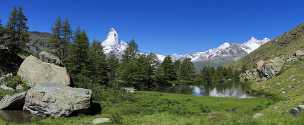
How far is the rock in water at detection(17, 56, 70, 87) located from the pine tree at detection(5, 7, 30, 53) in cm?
2932

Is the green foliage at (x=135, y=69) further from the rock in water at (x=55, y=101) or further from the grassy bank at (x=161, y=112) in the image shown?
the rock in water at (x=55, y=101)

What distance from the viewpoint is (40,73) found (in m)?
53.7

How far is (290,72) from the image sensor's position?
8006cm

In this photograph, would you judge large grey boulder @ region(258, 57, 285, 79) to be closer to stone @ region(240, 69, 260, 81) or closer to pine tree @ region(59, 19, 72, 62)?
stone @ region(240, 69, 260, 81)

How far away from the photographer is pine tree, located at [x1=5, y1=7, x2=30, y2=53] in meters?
82.3

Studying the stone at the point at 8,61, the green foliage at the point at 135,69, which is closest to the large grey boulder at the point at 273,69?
the green foliage at the point at 135,69

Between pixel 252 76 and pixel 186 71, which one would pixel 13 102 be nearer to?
pixel 252 76

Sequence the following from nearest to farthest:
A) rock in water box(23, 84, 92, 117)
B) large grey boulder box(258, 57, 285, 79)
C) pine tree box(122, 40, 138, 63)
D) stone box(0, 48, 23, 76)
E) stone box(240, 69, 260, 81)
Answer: rock in water box(23, 84, 92, 117)
stone box(0, 48, 23, 76)
large grey boulder box(258, 57, 285, 79)
pine tree box(122, 40, 138, 63)
stone box(240, 69, 260, 81)

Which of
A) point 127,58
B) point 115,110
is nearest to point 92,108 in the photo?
point 115,110

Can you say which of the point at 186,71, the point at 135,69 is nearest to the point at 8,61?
the point at 135,69

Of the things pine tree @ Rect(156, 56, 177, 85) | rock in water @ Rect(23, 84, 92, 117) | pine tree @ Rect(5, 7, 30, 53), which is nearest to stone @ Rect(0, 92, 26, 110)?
rock in water @ Rect(23, 84, 92, 117)

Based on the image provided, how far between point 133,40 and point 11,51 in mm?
58459

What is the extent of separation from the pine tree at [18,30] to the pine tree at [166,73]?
51.8 m

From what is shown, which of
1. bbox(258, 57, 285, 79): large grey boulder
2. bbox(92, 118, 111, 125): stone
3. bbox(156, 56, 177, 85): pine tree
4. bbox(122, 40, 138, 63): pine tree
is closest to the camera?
bbox(92, 118, 111, 125): stone
